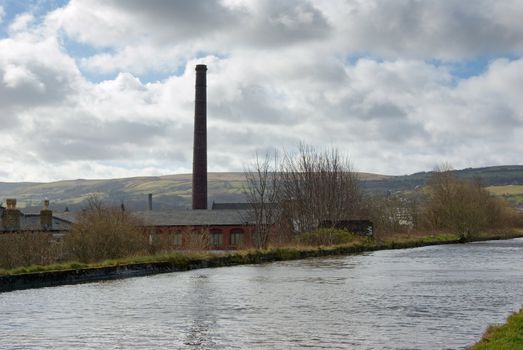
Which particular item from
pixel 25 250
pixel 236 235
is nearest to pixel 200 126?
pixel 236 235

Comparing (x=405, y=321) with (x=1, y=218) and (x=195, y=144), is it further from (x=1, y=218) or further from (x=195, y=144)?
(x=195, y=144)

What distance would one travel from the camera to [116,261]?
33.0 meters

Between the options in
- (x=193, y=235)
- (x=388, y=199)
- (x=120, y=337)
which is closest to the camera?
(x=120, y=337)

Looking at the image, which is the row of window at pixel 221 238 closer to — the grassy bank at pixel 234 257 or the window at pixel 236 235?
the window at pixel 236 235

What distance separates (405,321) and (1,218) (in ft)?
119

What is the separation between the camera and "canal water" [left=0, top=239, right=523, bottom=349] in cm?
1412

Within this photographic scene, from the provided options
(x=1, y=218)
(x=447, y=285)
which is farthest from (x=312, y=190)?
(x=447, y=285)

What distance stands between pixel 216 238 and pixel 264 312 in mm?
55224

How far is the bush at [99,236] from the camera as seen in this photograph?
34.5 meters

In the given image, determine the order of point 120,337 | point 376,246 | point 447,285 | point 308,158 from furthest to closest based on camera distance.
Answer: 1. point 308,158
2. point 376,246
3. point 447,285
4. point 120,337

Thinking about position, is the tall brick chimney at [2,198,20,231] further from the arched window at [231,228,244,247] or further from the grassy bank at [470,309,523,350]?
the grassy bank at [470,309,523,350]

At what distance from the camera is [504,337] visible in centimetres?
1238

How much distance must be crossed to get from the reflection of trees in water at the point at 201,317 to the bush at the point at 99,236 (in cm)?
892

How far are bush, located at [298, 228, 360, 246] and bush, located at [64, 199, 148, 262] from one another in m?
21.0
